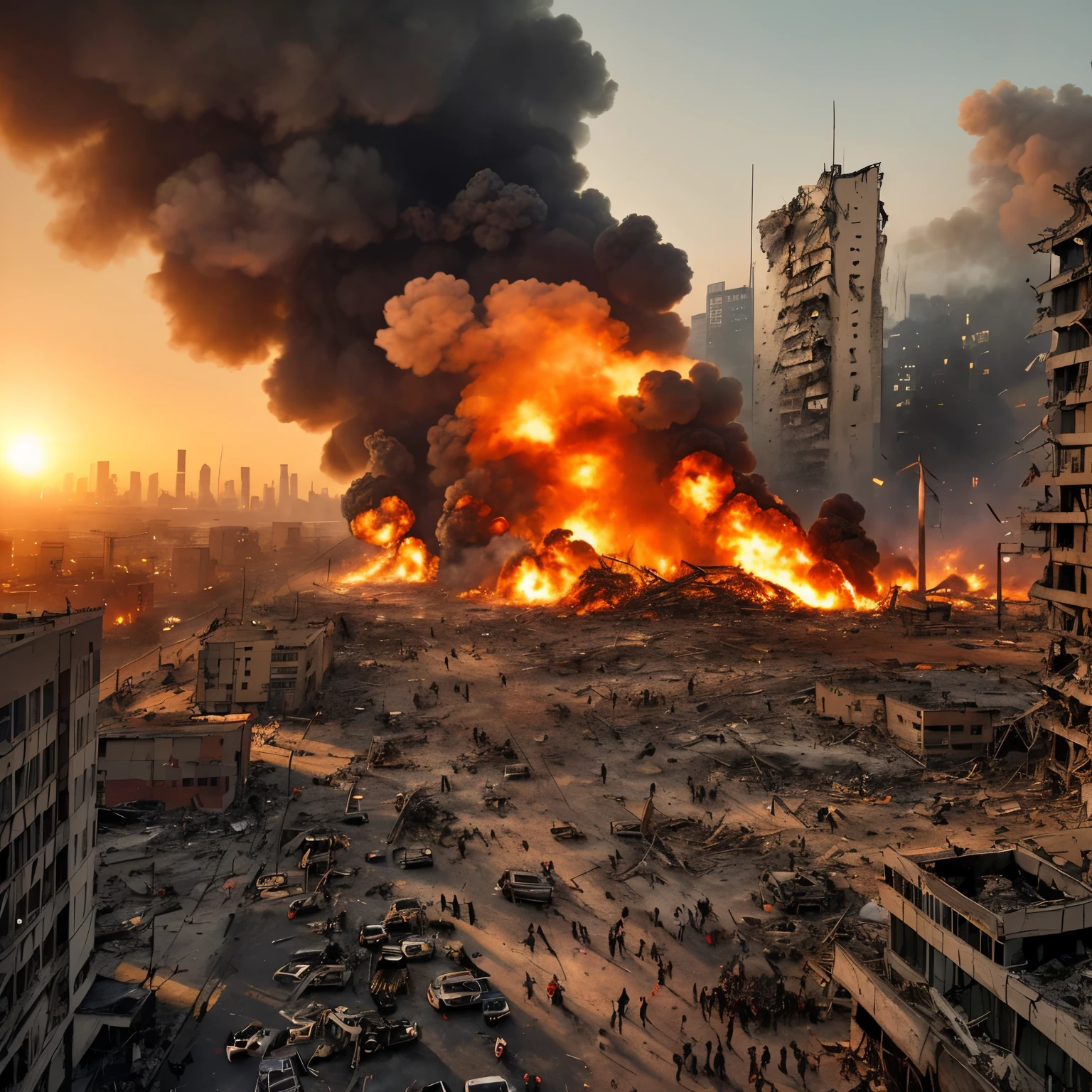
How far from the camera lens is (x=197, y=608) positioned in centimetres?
11888

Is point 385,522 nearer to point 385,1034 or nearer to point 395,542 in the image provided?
point 395,542

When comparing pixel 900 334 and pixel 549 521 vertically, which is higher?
pixel 900 334

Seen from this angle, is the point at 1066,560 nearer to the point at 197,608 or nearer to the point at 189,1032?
the point at 189,1032

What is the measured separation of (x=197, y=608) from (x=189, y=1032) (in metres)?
102

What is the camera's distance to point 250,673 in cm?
5903

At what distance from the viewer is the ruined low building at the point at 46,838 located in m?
19.6

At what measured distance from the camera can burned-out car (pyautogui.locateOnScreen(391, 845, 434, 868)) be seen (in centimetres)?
3716

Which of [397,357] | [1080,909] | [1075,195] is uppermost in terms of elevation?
[397,357]

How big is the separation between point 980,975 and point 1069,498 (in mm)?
28473

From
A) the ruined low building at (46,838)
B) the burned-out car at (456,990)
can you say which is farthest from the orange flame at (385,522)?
the burned-out car at (456,990)

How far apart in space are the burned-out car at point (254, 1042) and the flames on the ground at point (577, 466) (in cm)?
7474

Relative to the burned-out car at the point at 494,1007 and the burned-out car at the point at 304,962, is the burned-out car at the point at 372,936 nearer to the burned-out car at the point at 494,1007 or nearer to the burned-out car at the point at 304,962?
the burned-out car at the point at 304,962

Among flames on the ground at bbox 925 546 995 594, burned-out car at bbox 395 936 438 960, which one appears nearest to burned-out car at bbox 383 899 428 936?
burned-out car at bbox 395 936 438 960

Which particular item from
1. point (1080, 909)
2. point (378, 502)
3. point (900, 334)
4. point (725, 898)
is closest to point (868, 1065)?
point (1080, 909)
